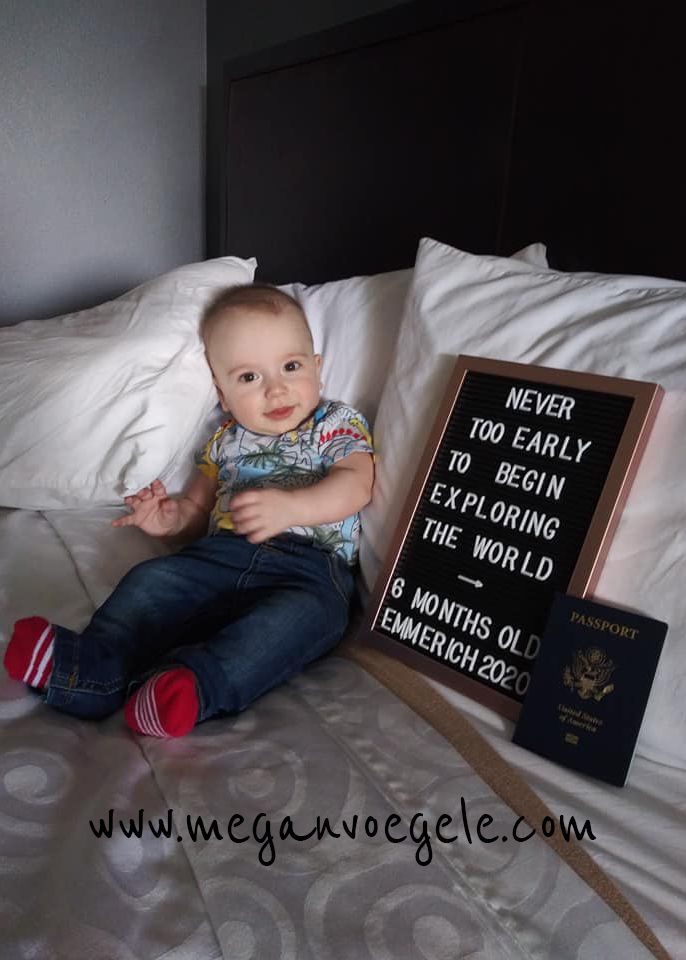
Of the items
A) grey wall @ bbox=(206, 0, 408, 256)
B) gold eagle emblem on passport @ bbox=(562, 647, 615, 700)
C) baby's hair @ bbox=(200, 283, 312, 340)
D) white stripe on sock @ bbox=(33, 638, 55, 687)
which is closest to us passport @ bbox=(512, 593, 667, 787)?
gold eagle emblem on passport @ bbox=(562, 647, 615, 700)

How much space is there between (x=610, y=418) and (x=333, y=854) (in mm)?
531

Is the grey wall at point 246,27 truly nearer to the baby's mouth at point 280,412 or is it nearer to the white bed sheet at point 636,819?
the baby's mouth at point 280,412

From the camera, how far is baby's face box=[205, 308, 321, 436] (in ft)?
3.82

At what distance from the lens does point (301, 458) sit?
1.16 m

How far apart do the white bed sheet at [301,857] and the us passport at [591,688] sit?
3 centimetres

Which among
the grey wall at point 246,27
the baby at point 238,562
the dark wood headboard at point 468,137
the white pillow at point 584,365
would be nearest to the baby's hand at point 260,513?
the baby at point 238,562

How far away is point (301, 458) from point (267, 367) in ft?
0.48

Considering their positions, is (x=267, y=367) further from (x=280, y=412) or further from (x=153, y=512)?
(x=153, y=512)

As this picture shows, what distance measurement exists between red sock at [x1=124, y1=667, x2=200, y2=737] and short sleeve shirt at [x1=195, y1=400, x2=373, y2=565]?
13.5 inches

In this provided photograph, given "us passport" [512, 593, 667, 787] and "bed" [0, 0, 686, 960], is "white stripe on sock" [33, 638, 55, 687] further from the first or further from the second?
"us passport" [512, 593, 667, 787]

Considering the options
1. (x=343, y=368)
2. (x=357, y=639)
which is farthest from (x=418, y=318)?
(x=357, y=639)

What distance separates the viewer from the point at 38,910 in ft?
1.88

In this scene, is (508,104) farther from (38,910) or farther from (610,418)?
(38,910)

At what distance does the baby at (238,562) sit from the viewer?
85 cm
